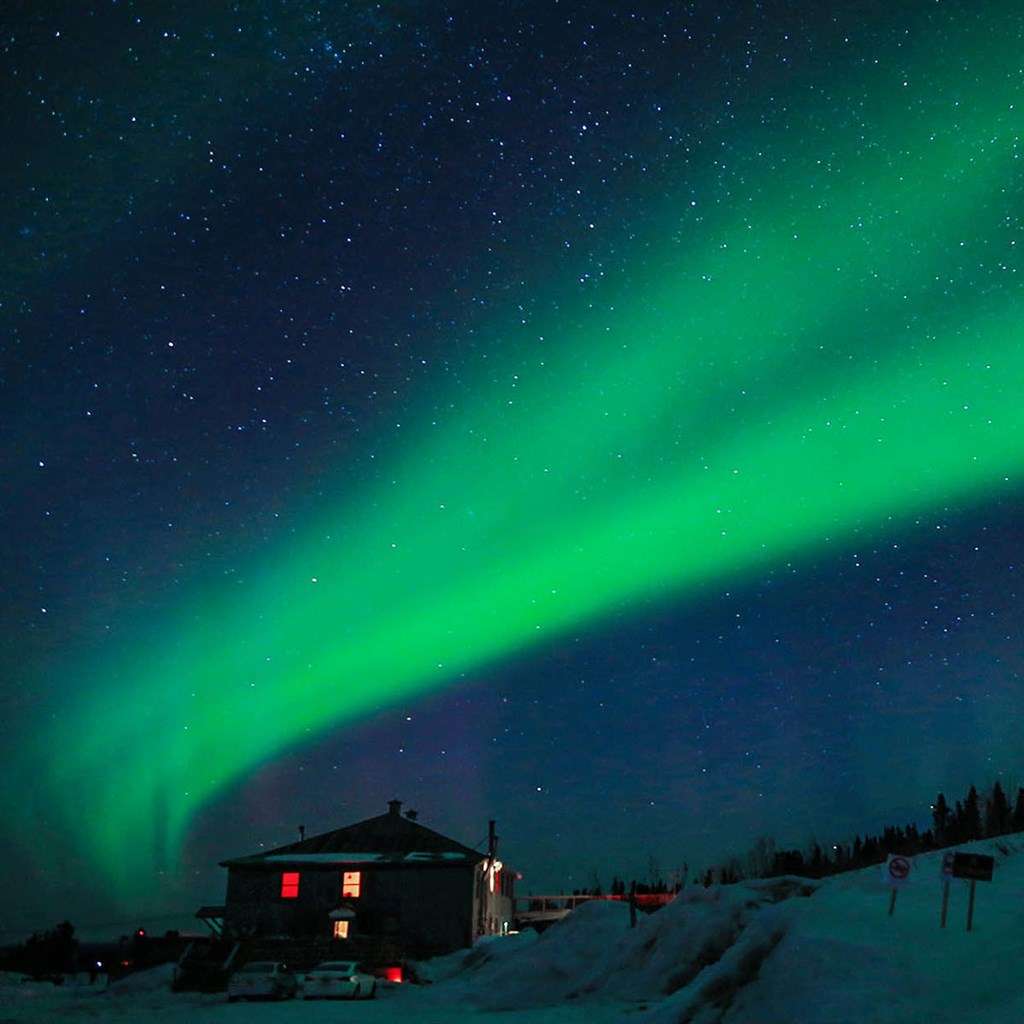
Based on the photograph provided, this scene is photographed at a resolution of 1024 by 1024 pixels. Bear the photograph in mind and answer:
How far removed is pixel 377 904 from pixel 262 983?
65.7ft

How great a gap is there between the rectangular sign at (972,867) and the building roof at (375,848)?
118 ft

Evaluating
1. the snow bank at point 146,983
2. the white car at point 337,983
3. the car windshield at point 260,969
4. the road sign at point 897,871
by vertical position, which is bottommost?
the snow bank at point 146,983

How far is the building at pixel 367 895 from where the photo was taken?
47969mm

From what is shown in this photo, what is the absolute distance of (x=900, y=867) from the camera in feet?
57.0

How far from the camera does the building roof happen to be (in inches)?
1962

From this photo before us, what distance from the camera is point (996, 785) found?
227ft

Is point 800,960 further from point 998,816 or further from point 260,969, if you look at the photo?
point 998,816

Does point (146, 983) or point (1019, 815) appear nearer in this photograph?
point (146, 983)

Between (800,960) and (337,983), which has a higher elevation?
(800,960)

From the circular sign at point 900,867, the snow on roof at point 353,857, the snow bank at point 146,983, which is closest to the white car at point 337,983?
the snow bank at point 146,983

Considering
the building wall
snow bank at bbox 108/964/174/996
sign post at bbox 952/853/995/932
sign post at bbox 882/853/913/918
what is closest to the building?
the building wall

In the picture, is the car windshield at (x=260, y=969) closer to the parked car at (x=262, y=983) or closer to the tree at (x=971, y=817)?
the parked car at (x=262, y=983)

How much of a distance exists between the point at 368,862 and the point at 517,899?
14.9 meters

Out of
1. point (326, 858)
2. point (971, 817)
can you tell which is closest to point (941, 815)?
point (971, 817)
